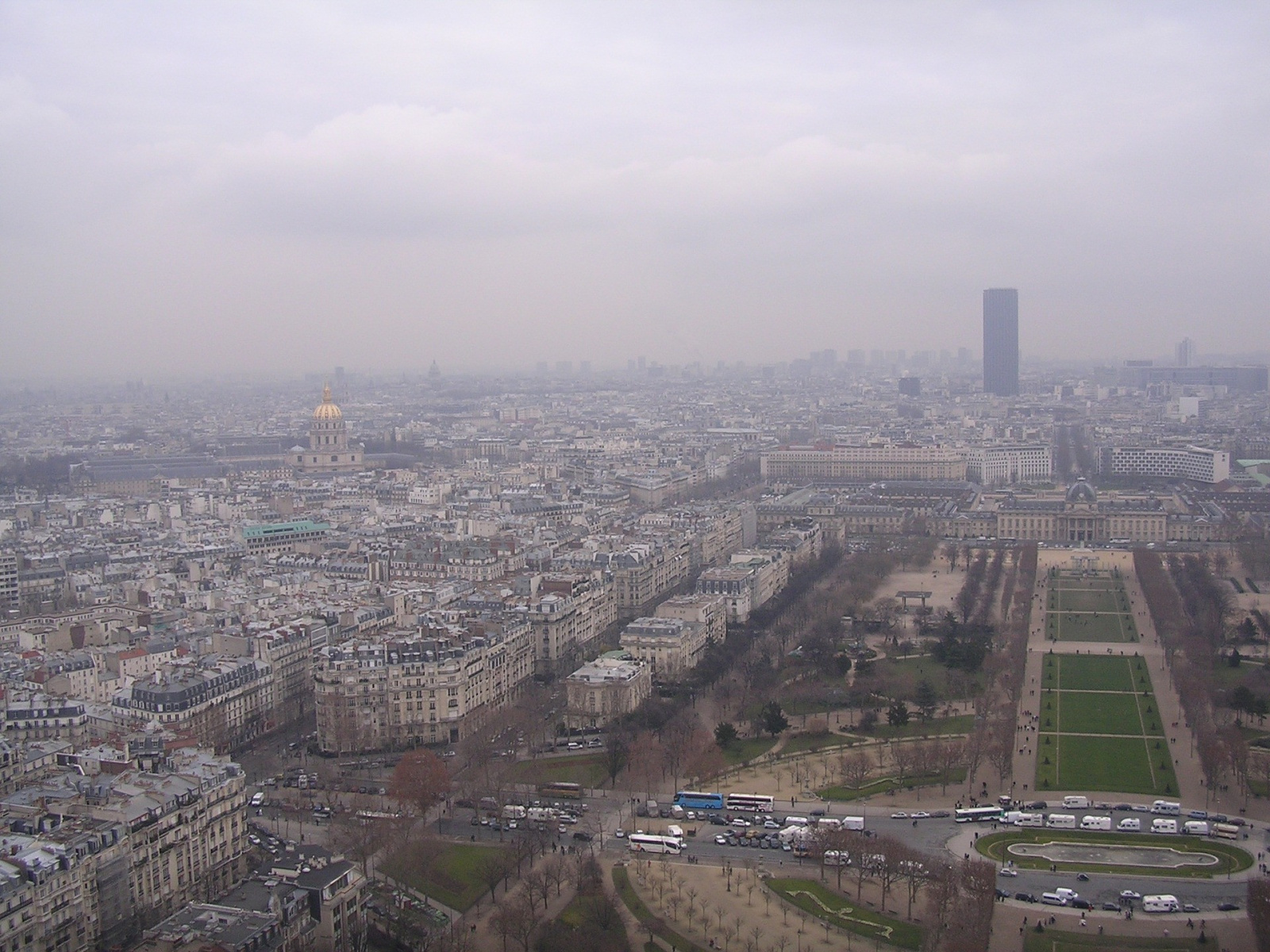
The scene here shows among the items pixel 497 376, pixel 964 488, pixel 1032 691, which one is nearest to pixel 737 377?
pixel 497 376

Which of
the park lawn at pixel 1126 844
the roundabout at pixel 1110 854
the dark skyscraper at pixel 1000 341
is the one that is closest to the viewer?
the park lawn at pixel 1126 844

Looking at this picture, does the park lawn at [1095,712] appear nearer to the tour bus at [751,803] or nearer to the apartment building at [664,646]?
the tour bus at [751,803]

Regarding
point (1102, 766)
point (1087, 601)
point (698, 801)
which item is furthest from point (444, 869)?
point (1087, 601)

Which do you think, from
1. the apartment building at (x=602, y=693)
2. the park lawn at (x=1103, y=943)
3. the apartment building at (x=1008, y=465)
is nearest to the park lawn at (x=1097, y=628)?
the apartment building at (x=602, y=693)

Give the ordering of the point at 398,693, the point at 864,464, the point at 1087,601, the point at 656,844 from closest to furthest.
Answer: the point at 656,844, the point at 398,693, the point at 1087,601, the point at 864,464

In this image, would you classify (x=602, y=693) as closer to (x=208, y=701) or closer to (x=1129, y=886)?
(x=208, y=701)

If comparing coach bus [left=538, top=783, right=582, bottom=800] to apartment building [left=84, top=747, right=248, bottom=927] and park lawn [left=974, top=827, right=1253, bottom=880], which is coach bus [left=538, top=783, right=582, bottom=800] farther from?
park lawn [left=974, top=827, right=1253, bottom=880]
